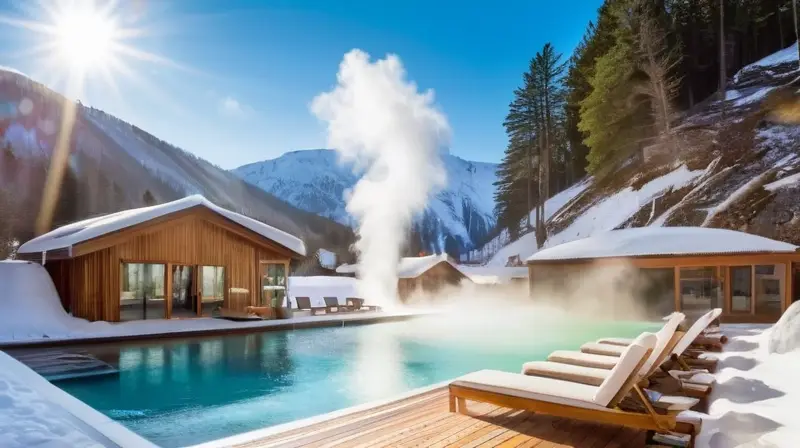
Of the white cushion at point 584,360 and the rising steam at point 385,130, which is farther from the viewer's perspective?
the rising steam at point 385,130

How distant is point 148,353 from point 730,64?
3650 cm

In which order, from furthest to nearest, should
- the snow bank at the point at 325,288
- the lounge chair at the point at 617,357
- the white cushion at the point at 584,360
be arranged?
the snow bank at the point at 325,288 < the lounge chair at the point at 617,357 < the white cushion at the point at 584,360

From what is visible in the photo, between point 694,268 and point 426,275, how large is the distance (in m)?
12.4

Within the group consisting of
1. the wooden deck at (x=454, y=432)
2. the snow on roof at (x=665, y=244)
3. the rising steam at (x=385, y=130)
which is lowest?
the wooden deck at (x=454, y=432)

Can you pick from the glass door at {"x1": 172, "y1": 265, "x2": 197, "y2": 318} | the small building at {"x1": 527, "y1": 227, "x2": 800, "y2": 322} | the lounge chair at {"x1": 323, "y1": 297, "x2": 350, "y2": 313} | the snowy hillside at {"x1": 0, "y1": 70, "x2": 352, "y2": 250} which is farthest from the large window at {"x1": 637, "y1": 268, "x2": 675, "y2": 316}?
the snowy hillside at {"x1": 0, "y1": 70, "x2": 352, "y2": 250}

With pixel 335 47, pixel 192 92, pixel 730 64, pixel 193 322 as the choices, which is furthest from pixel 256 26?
pixel 730 64

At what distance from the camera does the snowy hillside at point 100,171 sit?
1590 inches

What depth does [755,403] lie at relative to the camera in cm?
421

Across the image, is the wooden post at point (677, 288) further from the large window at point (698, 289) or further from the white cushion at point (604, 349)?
the white cushion at point (604, 349)

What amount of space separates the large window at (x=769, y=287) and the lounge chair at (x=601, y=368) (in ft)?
41.4

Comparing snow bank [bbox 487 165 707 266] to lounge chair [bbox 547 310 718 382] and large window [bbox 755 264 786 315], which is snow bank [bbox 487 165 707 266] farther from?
lounge chair [bbox 547 310 718 382]

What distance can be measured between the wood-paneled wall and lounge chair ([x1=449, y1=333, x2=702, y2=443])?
1067 centimetres

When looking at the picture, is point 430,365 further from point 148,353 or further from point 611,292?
point 611,292

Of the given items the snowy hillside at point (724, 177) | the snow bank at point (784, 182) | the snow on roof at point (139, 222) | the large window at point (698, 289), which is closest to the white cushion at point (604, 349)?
the snow on roof at point (139, 222)
